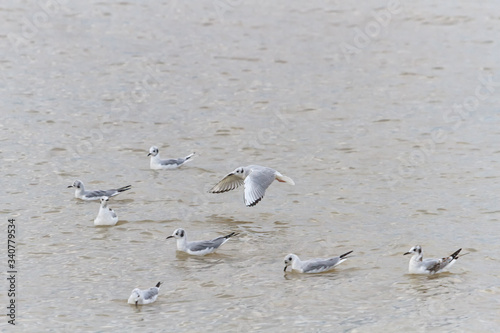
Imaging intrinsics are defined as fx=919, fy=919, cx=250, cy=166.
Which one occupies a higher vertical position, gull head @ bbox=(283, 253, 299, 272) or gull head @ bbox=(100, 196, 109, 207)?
gull head @ bbox=(100, 196, 109, 207)

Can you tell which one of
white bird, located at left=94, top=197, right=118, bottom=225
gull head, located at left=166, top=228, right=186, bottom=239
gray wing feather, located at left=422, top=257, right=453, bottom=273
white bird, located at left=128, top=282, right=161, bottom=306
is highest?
white bird, located at left=94, top=197, right=118, bottom=225

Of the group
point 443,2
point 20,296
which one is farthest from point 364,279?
point 443,2

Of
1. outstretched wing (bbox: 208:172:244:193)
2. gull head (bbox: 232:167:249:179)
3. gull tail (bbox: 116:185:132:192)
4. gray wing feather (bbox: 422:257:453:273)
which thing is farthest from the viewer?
gull tail (bbox: 116:185:132:192)

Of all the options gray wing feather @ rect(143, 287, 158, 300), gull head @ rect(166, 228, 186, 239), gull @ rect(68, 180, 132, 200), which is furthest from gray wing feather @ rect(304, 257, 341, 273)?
gull @ rect(68, 180, 132, 200)

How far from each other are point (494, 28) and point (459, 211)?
1550 centimetres

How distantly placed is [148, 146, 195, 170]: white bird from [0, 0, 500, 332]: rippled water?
22cm

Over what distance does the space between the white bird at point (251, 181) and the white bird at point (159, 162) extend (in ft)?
6.65

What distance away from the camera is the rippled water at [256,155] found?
49.3 ft

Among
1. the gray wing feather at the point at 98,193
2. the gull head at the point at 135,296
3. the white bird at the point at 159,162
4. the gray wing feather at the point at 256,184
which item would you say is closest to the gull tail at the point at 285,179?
the gray wing feather at the point at 256,184

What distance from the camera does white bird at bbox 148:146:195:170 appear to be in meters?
21.8

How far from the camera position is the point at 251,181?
1878cm

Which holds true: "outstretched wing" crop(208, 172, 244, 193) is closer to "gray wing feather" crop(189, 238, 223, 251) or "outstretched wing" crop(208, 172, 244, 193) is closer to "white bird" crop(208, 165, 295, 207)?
"white bird" crop(208, 165, 295, 207)

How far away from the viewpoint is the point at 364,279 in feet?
52.0

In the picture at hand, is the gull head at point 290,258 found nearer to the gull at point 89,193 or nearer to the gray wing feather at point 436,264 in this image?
the gray wing feather at point 436,264
